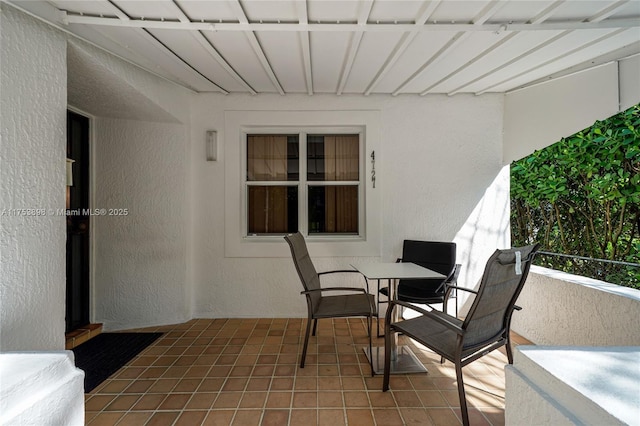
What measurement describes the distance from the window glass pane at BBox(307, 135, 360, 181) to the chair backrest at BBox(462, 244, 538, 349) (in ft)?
7.69

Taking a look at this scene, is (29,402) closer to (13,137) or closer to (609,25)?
(13,137)

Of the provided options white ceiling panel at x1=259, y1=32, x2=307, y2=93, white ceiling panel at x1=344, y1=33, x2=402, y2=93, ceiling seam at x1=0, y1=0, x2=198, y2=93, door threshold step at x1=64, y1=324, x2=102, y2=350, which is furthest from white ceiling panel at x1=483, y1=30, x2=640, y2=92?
door threshold step at x1=64, y1=324, x2=102, y2=350

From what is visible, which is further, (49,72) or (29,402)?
(49,72)

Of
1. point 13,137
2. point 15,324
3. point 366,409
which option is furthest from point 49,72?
point 366,409

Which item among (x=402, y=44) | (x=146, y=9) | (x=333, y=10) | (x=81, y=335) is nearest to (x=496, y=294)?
(x=402, y=44)

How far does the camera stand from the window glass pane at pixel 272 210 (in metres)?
3.93

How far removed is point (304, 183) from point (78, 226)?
261 centimetres

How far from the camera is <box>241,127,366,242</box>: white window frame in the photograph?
3.85 m

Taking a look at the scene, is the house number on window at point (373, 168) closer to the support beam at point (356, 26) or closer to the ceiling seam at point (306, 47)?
the ceiling seam at point (306, 47)

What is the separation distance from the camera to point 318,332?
333 centimetres

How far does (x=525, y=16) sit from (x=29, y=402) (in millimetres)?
3465

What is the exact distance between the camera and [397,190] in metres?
3.80

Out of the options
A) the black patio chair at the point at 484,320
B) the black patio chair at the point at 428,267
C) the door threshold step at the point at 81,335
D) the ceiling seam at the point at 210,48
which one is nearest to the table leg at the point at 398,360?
the black patio chair at the point at 428,267

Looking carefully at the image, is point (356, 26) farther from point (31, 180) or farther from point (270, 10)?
point (31, 180)
